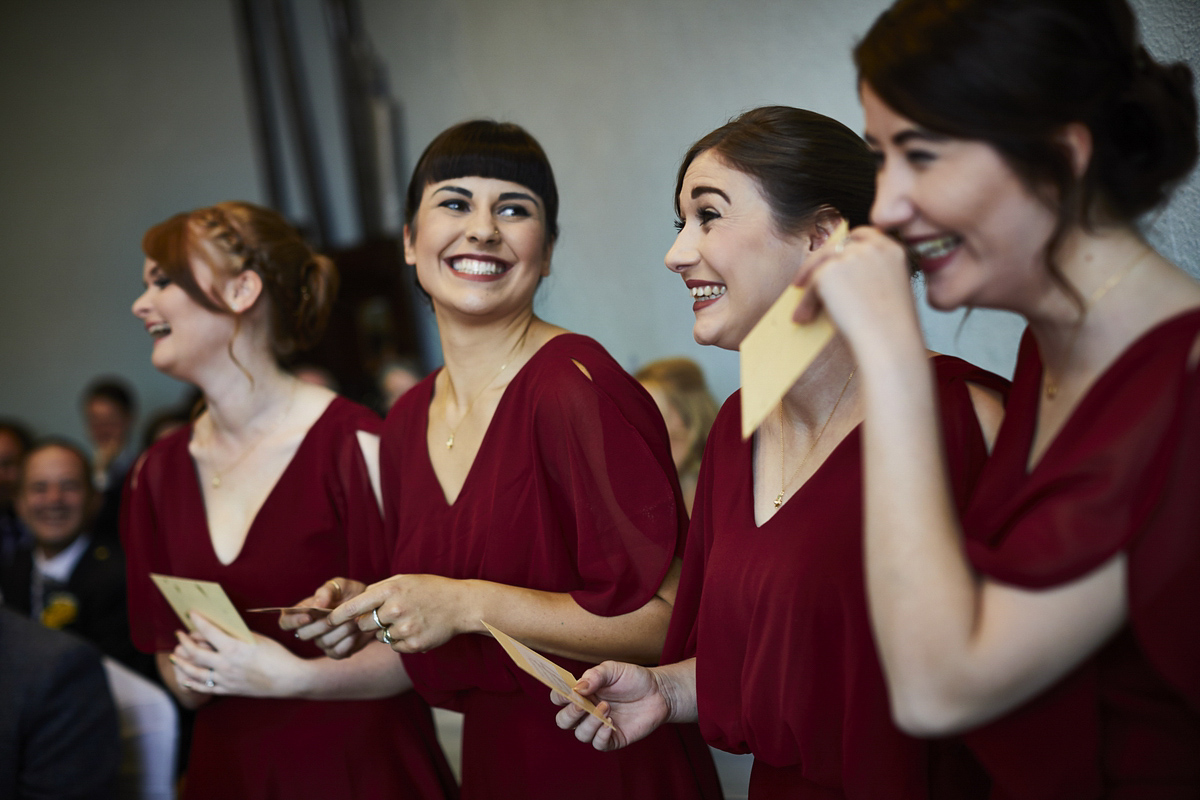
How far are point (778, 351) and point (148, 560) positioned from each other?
5.66 ft

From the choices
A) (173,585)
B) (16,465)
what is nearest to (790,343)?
(173,585)

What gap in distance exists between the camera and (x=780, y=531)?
1.30 metres

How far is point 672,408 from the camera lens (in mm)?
2875

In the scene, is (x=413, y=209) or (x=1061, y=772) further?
(x=413, y=209)

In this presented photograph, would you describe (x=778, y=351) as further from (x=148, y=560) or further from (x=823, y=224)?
(x=148, y=560)

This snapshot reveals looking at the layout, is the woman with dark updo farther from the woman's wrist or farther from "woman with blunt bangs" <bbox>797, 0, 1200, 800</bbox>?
"woman with blunt bangs" <bbox>797, 0, 1200, 800</bbox>

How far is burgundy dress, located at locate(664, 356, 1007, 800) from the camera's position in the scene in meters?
1.20

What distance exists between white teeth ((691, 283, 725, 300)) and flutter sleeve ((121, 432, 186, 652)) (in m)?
1.40

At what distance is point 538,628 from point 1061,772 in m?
0.82

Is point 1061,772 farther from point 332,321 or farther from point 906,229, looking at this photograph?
point 332,321

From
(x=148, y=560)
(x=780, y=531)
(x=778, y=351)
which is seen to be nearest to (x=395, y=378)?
(x=148, y=560)

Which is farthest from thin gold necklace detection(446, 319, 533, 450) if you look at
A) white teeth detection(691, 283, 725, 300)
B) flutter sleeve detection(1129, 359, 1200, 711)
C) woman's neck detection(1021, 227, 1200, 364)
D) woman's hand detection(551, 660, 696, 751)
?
flutter sleeve detection(1129, 359, 1200, 711)

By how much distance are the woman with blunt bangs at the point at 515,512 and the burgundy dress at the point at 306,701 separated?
0.62 ft

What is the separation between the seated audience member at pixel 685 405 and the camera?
2879 mm
